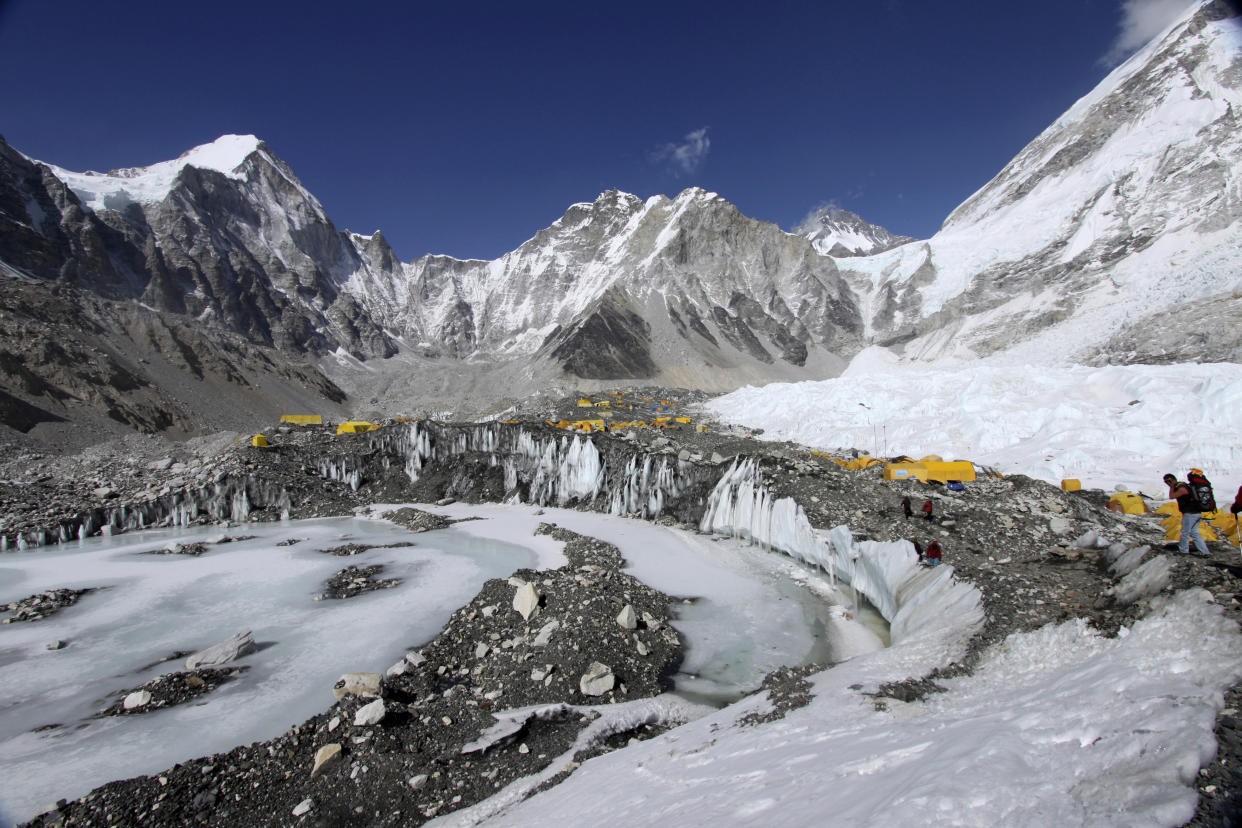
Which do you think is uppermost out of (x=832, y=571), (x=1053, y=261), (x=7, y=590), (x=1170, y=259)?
(x=1053, y=261)

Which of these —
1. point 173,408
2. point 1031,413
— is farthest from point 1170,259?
point 173,408

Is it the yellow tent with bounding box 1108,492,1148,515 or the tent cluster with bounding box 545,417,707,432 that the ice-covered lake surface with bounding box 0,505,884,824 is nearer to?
the yellow tent with bounding box 1108,492,1148,515

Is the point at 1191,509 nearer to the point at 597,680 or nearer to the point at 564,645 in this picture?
the point at 597,680

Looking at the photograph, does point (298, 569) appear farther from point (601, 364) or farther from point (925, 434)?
point (601, 364)

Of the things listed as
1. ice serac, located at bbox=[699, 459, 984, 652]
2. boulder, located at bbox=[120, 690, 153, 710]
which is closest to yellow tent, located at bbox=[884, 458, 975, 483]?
ice serac, located at bbox=[699, 459, 984, 652]

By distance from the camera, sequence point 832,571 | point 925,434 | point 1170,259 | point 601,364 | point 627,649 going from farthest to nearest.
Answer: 1. point 601,364
2. point 1170,259
3. point 925,434
4. point 832,571
5. point 627,649

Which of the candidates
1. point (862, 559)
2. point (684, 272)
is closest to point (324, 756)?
point (862, 559)
